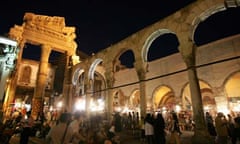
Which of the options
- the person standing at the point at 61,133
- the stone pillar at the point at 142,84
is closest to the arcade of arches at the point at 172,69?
the stone pillar at the point at 142,84

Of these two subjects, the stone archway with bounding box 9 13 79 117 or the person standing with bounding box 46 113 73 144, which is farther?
the stone archway with bounding box 9 13 79 117

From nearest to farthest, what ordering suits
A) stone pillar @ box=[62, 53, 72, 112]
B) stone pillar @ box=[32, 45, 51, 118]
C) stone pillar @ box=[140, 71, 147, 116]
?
1. stone pillar @ box=[140, 71, 147, 116]
2. stone pillar @ box=[32, 45, 51, 118]
3. stone pillar @ box=[62, 53, 72, 112]

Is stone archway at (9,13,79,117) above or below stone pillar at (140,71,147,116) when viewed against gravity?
above

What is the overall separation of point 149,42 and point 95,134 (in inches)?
240

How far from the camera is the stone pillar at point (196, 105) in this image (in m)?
6.52

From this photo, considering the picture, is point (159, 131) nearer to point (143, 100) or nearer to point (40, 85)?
point (143, 100)

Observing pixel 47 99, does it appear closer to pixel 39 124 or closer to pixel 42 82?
pixel 42 82

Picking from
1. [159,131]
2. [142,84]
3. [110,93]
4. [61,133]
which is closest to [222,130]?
[159,131]

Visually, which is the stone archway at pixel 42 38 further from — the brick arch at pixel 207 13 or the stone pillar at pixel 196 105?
the brick arch at pixel 207 13

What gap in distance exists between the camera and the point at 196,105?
23.3 ft

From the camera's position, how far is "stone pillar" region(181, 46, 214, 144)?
21.4 feet

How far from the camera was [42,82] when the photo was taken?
1460 cm

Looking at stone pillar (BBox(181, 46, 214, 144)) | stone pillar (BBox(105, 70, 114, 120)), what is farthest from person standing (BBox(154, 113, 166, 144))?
stone pillar (BBox(105, 70, 114, 120))

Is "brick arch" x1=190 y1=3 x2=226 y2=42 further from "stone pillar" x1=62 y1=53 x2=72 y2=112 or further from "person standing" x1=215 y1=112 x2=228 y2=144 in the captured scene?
"stone pillar" x1=62 y1=53 x2=72 y2=112
